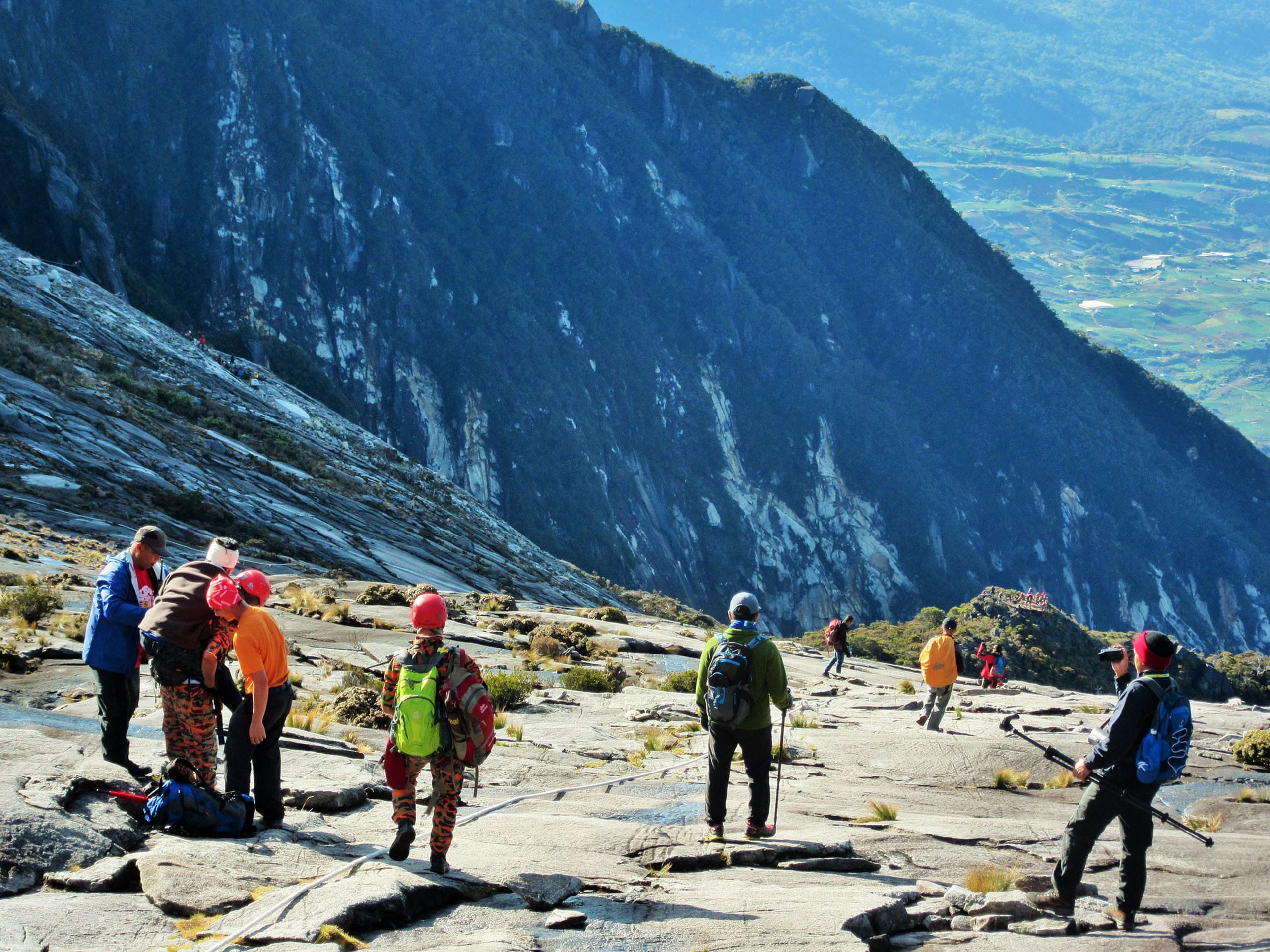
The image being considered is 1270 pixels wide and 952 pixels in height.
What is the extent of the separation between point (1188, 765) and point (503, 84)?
81860 mm

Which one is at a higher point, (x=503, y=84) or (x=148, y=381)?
(x=503, y=84)

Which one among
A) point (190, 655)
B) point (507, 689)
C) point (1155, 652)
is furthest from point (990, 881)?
point (507, 689)

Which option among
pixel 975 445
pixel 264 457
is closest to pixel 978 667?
pixel 264 457

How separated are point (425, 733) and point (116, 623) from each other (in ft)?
9.92

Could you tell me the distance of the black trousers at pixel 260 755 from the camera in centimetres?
814

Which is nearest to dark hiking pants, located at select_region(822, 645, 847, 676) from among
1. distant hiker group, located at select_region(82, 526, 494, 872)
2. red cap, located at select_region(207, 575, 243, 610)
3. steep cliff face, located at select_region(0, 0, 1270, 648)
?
distant hiker group, located at select_region(82, 526, 494, 872)

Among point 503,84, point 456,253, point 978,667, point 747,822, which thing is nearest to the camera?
point 747,822

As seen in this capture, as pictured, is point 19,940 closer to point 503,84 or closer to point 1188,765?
point 1188,765

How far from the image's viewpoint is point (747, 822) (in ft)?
29.9

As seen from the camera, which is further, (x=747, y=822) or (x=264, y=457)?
(x=264, y=457)

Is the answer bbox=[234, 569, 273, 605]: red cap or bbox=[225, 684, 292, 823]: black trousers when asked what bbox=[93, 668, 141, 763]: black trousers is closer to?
bbox=[225, 684, 292, 823]: black trousers

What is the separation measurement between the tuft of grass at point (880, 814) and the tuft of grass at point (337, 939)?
5.18m

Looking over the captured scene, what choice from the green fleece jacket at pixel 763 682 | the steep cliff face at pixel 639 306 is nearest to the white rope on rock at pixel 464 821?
the green fleece jacket at pixel 763 682

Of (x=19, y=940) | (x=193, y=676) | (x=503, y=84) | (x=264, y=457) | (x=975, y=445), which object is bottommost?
(x=19, y=940)
